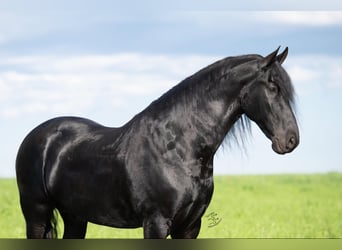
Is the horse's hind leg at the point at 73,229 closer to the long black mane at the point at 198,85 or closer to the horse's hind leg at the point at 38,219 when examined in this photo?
the horse's hind leg at the point at 38,219

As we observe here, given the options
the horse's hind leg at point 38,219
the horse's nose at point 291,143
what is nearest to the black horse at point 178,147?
the horse's nose at point 291,143

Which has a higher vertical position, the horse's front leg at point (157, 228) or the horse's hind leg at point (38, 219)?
the horse's front leg at point (157, 228)

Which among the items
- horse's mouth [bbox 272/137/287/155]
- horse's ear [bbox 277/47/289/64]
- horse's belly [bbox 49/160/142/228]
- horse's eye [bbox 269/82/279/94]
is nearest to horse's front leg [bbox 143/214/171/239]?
horse's belly [bbox 49/160/142/228]

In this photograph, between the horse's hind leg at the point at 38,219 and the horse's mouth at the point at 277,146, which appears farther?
the horse's hind leg at the point at 38,219

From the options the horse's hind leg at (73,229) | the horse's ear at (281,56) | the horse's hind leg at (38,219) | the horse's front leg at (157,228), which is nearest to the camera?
the horse's front leg at (157,228)

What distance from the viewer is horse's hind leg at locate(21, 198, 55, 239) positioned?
3045mm

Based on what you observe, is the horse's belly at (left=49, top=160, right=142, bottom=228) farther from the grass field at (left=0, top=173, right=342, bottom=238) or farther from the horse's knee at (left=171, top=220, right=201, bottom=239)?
the grass field at (left=0, top=173, right=342, bottom=238)

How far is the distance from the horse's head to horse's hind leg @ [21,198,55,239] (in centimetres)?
139

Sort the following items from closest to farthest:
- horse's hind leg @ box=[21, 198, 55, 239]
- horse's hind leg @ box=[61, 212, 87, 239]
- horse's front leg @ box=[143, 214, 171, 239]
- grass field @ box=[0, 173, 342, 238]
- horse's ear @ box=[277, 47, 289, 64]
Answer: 1. horse's front leg @ box=[143, 214, 171, 239]
2. horse's ear @ box=[277, 47, 289, 64]
3. horse's hind leg @ box=[21, 198, 55, 239]
4. horse's hind leg @ box=[61, 212, 87, 239]
5. grass field @ box=[0, 173, 342, 238]

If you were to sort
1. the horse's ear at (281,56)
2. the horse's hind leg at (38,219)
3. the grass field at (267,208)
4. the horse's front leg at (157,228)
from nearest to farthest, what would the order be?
the horse's front leg at (157,228), the horse's ear at (281,56), the horse's hind leg at (38,219), the grass field at (267,208)

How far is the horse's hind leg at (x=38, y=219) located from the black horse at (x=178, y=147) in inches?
12.0

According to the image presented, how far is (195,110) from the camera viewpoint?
102 inches

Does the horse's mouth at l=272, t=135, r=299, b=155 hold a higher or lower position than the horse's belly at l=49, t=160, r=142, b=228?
higher

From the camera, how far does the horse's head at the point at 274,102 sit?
8.13ft
